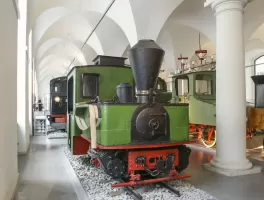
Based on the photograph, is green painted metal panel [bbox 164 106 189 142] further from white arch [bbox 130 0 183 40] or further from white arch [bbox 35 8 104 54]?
white arch [bbox 35 8 104 54]

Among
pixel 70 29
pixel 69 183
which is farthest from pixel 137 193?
pixel 70 29

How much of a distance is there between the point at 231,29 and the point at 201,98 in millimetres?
3250

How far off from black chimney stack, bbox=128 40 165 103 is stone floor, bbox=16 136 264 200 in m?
1.84

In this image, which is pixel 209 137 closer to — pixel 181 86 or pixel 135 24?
pixel 135 24

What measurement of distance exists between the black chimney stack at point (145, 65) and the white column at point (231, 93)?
79.7 inches

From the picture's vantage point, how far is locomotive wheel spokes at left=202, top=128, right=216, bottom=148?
8000mm

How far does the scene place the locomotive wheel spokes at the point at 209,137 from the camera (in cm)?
800

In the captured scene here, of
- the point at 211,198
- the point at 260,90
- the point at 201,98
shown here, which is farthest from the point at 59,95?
the point at 211,198

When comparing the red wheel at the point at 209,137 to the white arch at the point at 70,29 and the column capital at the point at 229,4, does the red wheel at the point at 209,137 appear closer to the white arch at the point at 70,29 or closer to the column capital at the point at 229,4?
the column capital at the point at 229,4

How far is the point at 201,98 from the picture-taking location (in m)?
8.17

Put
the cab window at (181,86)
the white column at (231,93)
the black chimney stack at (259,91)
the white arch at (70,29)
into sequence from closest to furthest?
the white column at (231,93), the black chimney stack at (259,91), the cab window at (181,86), the white arch at (70,29)

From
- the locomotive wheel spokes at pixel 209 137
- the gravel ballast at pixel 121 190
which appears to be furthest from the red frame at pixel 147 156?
the locomotive wheel spokes at pixel 209 137

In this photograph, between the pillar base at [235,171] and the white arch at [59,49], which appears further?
the white arch at [59,49]

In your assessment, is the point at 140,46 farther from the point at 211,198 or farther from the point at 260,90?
the point at 260,90
